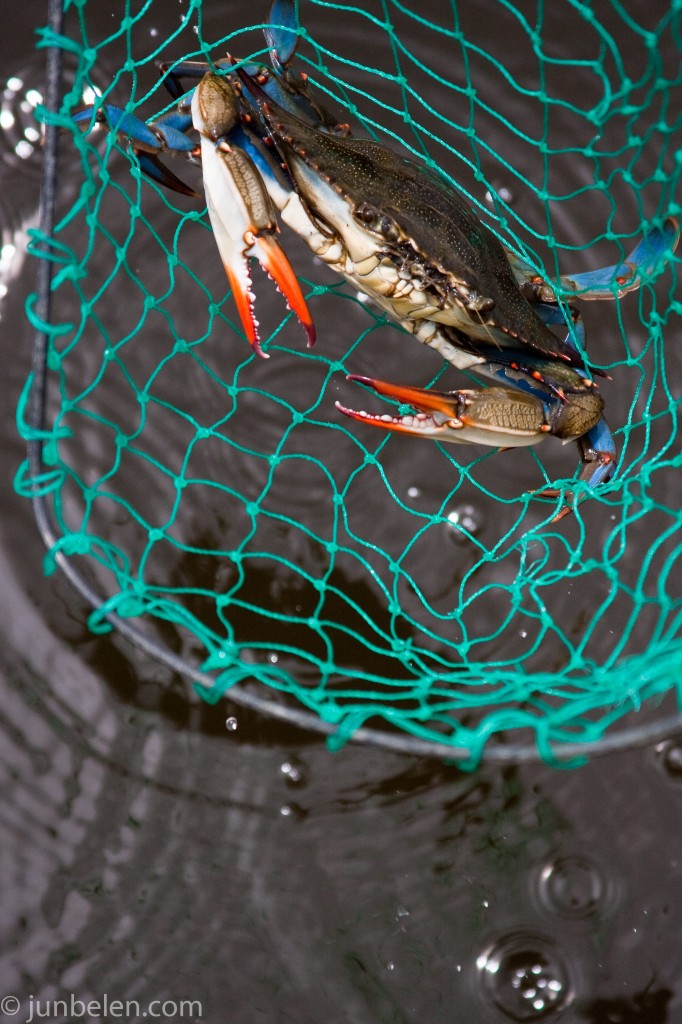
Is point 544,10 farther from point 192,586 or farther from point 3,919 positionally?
point 3,919

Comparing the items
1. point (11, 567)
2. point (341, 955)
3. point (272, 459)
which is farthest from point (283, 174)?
point (341, 955)

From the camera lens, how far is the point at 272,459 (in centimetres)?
201

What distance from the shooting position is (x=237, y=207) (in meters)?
1.80

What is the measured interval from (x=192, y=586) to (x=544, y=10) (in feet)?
6.00

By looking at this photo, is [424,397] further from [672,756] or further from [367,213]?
[672,756]

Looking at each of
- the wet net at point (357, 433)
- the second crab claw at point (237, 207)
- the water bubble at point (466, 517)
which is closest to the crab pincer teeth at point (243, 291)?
the second crab claw at point (237, 207)

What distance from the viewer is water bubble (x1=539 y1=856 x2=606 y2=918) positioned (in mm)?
2193

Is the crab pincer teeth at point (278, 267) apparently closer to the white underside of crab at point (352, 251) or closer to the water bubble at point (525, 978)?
the white underside of crab at point (352, 251)

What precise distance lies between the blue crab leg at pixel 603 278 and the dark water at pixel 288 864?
1.04 m

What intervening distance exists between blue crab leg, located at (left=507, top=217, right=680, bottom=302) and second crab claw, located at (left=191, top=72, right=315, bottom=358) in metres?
0.59

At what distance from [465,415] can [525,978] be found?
1237 millimetres

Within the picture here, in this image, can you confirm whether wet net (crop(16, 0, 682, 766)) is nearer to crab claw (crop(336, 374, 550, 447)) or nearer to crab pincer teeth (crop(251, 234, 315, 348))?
crab claw (crop(336, 374, 550, 447))

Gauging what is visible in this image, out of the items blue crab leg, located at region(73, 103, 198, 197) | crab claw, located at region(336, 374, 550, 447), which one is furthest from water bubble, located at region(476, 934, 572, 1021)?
blue crab leg, located at region(73, 103, 198, 197)

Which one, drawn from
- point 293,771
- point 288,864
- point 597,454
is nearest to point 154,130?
point 597,454
